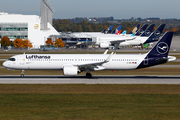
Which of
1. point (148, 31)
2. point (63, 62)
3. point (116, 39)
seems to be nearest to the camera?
point (63, 62)

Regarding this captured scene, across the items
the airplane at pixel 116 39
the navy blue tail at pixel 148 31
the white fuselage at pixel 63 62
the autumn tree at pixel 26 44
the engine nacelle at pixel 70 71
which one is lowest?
the engine nacelle at pixel 70 71

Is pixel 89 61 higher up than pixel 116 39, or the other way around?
pixel 116 39

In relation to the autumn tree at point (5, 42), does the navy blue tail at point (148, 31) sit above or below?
above

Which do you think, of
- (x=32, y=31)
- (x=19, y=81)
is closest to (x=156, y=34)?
(x=32, y=31)

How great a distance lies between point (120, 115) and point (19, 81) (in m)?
19.3

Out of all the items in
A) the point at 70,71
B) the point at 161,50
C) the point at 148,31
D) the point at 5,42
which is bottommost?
the point at 70,71

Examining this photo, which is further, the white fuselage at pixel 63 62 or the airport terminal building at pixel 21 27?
the airport terminal building at pixel 21 27

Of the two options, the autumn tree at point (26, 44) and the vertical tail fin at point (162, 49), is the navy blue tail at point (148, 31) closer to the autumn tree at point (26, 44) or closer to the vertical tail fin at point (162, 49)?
the autumn tree at point (26, 44)

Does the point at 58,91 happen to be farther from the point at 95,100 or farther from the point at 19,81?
the point at 19,81

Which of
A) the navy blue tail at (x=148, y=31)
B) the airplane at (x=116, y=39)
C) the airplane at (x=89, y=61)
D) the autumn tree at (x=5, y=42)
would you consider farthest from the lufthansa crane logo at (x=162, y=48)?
the autumn tree at (x=5, y=42)

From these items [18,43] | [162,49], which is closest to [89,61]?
[162,49]

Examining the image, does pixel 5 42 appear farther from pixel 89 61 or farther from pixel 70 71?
pixel 70 71

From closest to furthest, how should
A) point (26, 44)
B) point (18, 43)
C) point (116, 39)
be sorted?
point (26, 44) → point (18, 43) → point (116, 39)

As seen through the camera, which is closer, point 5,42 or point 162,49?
point 162,49
